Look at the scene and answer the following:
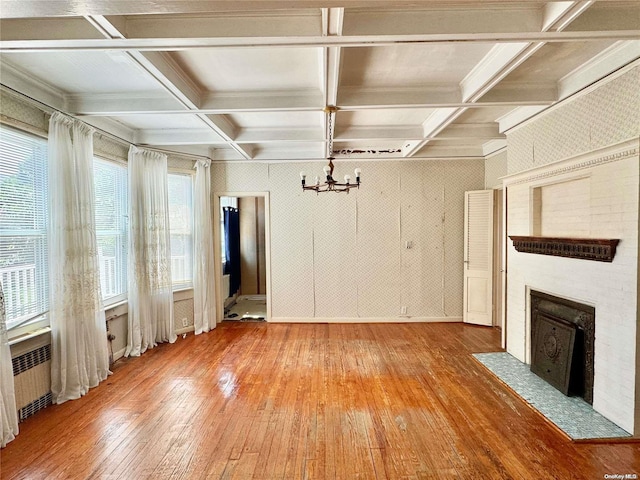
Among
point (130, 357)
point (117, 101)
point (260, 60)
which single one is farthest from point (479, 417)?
point (117, 101)

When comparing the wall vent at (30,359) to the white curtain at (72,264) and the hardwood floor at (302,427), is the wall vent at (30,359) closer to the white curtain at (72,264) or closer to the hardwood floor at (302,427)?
the white curtain at (72,264)

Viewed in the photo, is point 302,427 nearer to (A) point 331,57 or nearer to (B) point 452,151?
(A) point 331,57

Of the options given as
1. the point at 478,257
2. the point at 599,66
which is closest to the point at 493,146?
the point at 478,257

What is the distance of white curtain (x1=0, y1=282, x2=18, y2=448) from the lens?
2336 mm

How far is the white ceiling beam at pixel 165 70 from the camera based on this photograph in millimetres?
1794

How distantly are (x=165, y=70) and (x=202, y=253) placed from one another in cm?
302

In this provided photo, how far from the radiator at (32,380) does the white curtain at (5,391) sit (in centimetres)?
25

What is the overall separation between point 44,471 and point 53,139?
2.67 meters

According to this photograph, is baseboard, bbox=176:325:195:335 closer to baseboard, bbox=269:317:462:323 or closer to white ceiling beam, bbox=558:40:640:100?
baseboard, bbox=269:317:462:323

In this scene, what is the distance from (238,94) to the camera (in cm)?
303

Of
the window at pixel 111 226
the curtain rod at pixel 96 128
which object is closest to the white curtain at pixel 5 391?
the window at pixel 111 226

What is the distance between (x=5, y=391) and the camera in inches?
92.8

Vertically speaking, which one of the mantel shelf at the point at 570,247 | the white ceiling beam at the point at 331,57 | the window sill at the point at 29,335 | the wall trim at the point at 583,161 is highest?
the white ceiling beam at the point at 331,57

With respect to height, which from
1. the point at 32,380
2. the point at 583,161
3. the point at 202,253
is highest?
the point at 583,161
